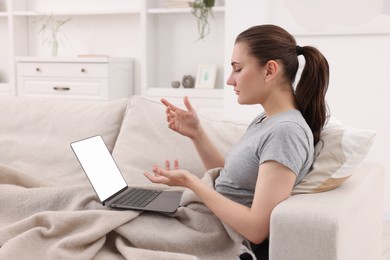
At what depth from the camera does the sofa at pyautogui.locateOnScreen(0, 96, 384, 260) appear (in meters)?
1.37

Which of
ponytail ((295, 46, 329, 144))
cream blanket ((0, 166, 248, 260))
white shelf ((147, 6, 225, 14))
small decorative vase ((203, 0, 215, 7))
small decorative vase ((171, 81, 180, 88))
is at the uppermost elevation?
small decorative vase ((203, 0, 215, 7))

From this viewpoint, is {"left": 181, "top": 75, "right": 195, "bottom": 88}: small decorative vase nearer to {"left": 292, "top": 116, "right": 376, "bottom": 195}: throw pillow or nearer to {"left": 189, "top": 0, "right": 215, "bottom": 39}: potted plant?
{"left": 189, "top": 0, "right": 215, "bottom": 39}: potted plant

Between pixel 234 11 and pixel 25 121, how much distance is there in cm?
175

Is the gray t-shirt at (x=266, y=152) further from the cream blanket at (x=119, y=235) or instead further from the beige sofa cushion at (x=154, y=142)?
the beige sofa cushion at (x=154, y=142)

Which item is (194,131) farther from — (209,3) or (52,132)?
(209,3)

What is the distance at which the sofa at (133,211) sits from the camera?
1.37 metres

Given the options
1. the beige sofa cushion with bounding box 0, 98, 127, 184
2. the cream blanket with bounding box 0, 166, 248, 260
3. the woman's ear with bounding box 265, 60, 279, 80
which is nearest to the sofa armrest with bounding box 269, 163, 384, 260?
the cream blanket with bounding box 0, 166, 248, 260

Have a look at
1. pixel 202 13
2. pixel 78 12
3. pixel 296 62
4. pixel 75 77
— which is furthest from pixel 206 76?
pixel 296 62

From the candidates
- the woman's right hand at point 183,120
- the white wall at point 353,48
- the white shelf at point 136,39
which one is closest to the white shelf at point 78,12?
the white shelf at point 136,39

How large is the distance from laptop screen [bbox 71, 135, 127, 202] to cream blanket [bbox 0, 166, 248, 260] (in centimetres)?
6

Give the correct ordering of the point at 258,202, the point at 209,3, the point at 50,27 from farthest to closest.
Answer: the point at 50,27, the point at 209,3, the point at 258,202

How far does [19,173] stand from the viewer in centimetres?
198

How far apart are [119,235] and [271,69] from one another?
2.02ft

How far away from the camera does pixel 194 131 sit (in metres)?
1.95
